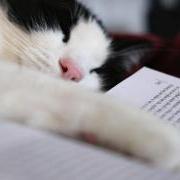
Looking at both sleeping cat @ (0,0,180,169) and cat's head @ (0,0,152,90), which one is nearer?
sleeping cat @ (0,0,180,169)

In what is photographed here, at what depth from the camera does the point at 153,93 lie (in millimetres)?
694

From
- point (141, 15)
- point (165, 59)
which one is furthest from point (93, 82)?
point (141, 15)

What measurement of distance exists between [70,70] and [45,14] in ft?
0.45

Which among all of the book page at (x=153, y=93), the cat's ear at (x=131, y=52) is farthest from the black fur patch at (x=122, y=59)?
the book page at (x=153, y=93)

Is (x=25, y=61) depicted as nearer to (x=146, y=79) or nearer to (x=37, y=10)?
(x=37, y=10)

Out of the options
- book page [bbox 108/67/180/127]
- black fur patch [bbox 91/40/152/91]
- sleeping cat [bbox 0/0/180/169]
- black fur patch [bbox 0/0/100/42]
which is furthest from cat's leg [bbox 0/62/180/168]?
black fur patch [bbox 91/40/152/91]

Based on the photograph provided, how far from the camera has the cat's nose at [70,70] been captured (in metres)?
0.70

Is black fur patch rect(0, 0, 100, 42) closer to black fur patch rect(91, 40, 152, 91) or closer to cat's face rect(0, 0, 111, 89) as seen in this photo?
cat's face rect(0, 0, 111, 89)

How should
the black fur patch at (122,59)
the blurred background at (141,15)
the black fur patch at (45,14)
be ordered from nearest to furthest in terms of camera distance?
the black fur patch at (45,14) < the black fur patch at (122,59) < the blurred background at (141,15)

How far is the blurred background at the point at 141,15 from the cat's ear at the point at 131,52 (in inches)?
48.4

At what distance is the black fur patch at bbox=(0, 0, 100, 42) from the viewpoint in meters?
0.73

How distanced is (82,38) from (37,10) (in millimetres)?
103

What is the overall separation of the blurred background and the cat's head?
1375 mm

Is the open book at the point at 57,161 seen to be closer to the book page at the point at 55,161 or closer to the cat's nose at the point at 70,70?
the book page at the point at 55,161
